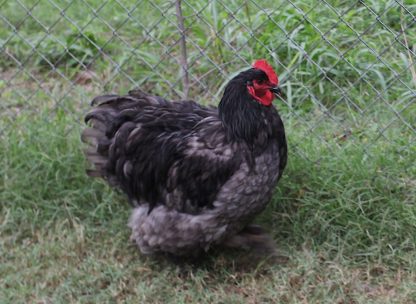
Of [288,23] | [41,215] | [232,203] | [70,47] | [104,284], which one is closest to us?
[232,203]

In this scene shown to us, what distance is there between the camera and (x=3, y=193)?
4.05 m

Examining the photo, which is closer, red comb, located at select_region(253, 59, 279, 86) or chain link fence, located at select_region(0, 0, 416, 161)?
red comb, located at select_region(253, 59, 279, 86)

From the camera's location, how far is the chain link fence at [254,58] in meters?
3.98

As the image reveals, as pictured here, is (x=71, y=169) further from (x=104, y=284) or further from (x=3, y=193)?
(x=104, y=284)

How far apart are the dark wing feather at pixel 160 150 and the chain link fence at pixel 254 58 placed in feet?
1.69

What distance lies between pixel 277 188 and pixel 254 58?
94 centimetres

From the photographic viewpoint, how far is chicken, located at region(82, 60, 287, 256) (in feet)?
10.8

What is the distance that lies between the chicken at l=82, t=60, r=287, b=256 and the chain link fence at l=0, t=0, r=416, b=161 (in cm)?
54

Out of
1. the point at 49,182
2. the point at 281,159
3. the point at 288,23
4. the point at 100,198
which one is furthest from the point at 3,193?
the point at 288,23

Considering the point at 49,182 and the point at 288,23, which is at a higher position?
the point at 288,23

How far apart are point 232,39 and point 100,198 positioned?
1338 mm

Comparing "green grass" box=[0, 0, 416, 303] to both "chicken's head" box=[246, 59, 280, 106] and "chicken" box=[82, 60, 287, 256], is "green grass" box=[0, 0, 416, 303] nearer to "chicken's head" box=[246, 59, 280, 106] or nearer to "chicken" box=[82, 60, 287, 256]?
"chicken" box=[82, 60, 287, 256]

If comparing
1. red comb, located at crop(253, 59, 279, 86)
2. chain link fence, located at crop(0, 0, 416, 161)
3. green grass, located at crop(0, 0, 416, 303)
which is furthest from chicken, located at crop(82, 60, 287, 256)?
chain link fence, located at crop(0, 0, 416, 161)

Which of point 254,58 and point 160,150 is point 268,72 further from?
point 254,58
